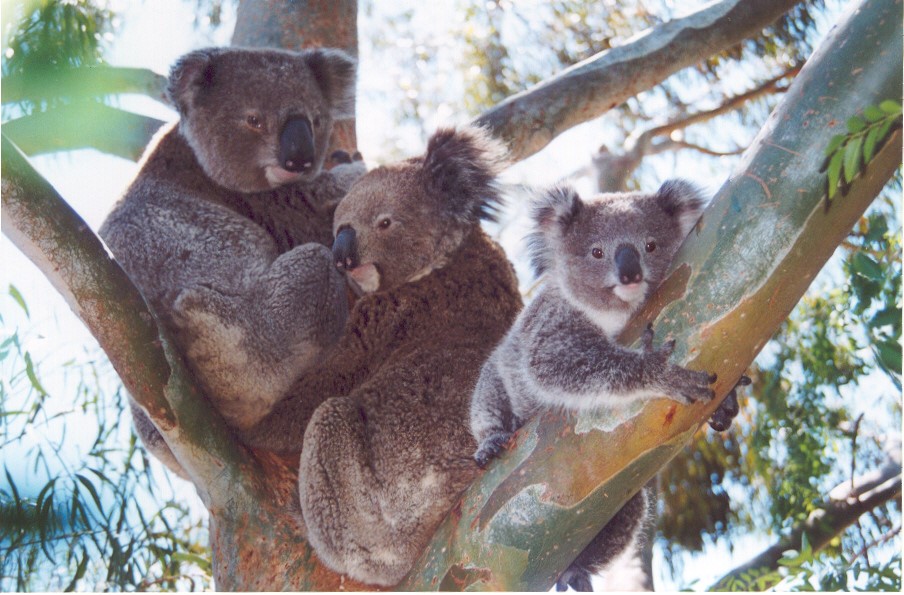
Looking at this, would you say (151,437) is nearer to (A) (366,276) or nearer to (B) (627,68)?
(A) (366,276)

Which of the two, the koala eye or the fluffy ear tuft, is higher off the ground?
the koala eye

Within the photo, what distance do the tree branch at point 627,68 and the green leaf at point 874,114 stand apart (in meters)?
2.30

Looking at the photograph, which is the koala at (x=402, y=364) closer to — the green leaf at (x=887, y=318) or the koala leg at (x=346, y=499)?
the koala leg at (x=346, y=499)

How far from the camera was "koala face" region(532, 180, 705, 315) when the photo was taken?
2113mm

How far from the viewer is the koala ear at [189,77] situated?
2.91 m

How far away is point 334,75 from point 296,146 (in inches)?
20.2

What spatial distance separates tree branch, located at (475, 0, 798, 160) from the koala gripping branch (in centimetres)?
208

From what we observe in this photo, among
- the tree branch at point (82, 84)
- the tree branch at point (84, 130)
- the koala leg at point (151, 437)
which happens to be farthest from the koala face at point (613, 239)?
the tree branch at point (84, 130)

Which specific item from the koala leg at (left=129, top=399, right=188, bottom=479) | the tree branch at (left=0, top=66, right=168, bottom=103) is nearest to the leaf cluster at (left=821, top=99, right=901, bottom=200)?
the koala leg at (left=129, top=399, right=188, bottom=479)

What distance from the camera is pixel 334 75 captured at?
3236 mm

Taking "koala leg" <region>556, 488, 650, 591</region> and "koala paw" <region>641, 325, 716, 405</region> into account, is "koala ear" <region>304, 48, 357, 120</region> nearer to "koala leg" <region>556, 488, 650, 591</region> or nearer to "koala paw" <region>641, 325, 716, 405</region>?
"koala leg" <region>556, 488, 650, 591</region>

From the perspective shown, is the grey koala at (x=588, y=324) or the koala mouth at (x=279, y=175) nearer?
the grey koala at (x=588, y=324)

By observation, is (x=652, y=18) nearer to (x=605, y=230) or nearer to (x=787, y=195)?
(x=605, y=230)

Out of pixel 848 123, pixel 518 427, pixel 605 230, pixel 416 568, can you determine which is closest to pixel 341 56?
pixel 605 230
